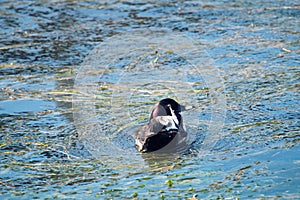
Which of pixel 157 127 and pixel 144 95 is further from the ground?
pixel 157 127

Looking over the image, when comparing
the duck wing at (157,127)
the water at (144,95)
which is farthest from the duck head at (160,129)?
the water at (144,95)

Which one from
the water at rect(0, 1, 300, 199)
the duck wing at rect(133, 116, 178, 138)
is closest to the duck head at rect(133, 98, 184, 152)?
the duck wing at rect(133, 116, 178, 138)

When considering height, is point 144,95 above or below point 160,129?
below

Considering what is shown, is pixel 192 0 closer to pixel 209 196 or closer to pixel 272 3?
pixel 272 3

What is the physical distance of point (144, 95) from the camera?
23.8 ft

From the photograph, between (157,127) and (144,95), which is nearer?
(157,127)

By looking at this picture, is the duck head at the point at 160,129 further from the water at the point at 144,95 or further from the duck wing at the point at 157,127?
the water at the point at 144,95

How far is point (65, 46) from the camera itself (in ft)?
29.9

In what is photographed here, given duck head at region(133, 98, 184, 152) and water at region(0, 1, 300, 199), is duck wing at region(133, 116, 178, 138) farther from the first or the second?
water at region(0, 1, 300, 199)

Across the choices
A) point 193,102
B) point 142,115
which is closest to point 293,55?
point 193,102

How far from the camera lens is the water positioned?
16.8 feet

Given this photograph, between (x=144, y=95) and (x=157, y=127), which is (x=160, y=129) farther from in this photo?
(x=144, y=95)

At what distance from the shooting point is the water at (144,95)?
5.12 metres

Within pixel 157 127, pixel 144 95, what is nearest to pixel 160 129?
pixel 157 127
